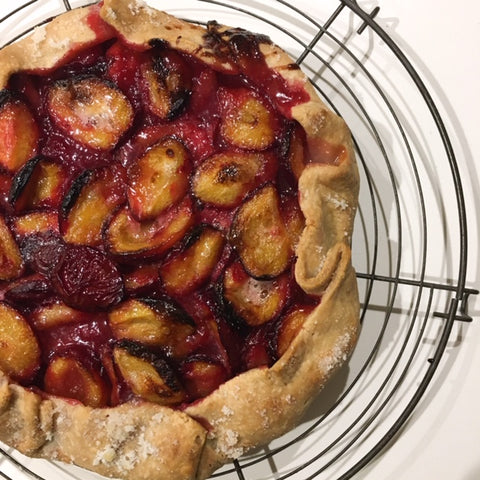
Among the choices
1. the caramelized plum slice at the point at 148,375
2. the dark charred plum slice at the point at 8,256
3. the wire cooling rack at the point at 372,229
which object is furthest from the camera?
the wire cooling rack at the point at 372,229

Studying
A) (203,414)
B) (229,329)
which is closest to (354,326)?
(229,329)

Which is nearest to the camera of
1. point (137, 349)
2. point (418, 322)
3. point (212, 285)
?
point (137, 349)

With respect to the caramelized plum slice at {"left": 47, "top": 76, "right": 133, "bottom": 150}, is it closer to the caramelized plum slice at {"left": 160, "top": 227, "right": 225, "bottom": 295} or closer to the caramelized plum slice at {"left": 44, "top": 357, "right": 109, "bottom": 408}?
the caramelized plum slice at {"left": 160, "top": 227, "right": 225, "bottom": 295}

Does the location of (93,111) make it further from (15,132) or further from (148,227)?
(148,227)

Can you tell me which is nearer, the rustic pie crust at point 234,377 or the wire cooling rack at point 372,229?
the rustic pie crust at point 234,377

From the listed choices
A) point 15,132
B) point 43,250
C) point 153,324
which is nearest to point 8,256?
point 43,250

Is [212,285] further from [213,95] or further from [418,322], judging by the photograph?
[418,322]

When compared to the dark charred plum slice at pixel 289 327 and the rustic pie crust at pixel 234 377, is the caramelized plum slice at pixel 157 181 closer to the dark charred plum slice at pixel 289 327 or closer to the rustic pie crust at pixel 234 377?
the rustic pie crust at pixel 234 377

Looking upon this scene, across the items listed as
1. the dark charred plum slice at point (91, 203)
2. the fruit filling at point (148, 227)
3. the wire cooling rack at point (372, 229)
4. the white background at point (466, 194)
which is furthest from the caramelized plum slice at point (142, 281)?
the white background at point (466, 194)
